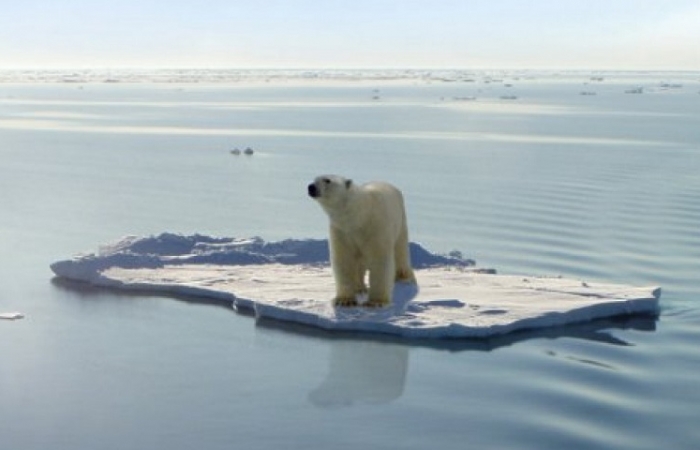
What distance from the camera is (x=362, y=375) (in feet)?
22.1

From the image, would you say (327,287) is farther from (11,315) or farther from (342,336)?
(11,315)

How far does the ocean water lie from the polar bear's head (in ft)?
3.15

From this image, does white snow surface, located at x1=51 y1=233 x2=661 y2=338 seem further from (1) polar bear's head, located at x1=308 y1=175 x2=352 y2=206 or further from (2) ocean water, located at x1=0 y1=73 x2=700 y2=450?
(1) polar bear's head, located at x1=308 y1=175 x2=352 y2=206

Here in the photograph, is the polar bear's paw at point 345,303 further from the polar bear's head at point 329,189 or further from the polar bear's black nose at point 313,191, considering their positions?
the polar bear's black nose at point 313,191

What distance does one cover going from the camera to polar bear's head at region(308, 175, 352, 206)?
7.81 metres

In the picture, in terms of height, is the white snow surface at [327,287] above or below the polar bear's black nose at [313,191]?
below

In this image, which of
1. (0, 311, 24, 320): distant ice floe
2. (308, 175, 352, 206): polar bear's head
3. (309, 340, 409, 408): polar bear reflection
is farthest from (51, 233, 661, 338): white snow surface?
(0, 311, 24, 320): distant ice floe

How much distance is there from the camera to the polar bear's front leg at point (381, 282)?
819 centimetres

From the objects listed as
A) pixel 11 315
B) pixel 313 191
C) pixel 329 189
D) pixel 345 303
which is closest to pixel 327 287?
pixel 345 303

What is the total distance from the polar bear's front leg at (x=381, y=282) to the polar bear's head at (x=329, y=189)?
577mm

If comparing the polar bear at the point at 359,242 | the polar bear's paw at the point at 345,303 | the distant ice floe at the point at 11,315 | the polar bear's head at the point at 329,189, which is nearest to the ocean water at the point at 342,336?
the distant ice floe at the point at 11,315

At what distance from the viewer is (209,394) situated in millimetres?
6227

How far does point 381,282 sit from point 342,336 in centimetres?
68

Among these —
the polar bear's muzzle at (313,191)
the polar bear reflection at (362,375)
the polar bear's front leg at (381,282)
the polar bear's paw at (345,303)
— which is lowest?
the polar bear reflection at (362,375)
